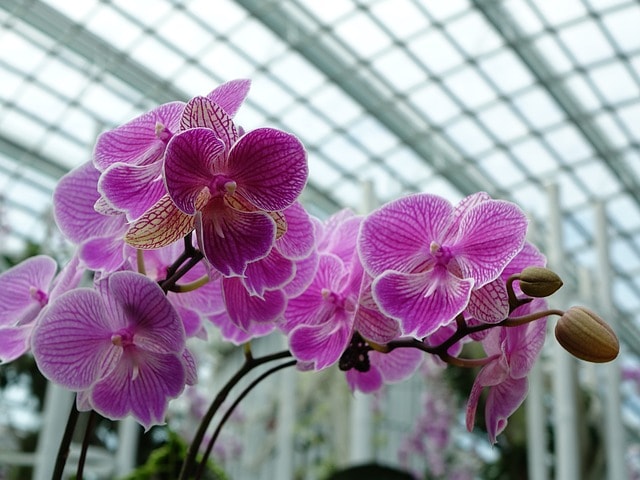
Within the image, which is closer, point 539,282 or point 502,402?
point 539,282

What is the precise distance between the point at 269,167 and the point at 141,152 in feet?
0.50

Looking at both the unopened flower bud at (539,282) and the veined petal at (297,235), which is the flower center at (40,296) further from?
the unopened flower bud at (539,282)

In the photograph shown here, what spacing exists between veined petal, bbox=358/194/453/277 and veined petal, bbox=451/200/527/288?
0.9 inches

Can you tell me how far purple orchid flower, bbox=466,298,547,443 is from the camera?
70cm

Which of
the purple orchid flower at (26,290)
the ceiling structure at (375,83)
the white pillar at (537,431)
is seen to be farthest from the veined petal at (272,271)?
the ceiling structure at (375,83)

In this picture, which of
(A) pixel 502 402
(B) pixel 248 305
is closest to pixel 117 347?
(B) pixel 248 305

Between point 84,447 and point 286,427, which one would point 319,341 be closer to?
point 84,447

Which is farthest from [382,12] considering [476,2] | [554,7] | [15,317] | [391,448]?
[15,317]

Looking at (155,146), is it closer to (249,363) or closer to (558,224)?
(249,363)

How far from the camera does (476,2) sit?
983 cm

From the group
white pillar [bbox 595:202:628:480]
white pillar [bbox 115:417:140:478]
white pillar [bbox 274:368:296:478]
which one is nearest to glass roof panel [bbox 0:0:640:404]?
white pillar [bbox 595:202:628:480]

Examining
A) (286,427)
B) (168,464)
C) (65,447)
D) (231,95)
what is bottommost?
(286,427)

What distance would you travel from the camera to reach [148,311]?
652 millimetres

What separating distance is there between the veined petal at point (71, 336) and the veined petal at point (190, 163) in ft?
0.39
